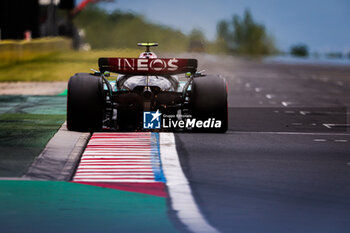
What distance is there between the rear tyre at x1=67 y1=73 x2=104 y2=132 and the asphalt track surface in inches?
Result: 51.7

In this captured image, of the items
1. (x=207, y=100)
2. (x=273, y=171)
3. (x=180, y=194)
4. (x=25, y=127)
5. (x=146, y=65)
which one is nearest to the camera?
(x=180, y=194)

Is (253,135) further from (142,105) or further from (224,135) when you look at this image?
(142,105)

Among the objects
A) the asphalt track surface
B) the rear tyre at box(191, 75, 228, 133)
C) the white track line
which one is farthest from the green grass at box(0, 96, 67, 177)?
the rear tyre at box(191, 75, 228, 133)

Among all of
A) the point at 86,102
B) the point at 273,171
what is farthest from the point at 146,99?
the point at 273,171

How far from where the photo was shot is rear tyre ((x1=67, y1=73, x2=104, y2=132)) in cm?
1302

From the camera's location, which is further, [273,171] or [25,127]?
[25,127]

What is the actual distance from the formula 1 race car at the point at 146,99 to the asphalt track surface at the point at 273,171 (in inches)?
11.6

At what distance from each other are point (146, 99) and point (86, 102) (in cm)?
91

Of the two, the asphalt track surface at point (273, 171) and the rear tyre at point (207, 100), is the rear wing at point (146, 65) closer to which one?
the rear tyre at point (207, 100)

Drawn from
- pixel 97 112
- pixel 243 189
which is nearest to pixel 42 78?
pixel 97 112

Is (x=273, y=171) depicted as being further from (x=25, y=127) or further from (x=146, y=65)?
(x=25, y=127)

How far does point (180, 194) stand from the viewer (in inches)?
340

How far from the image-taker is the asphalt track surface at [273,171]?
7594 mm

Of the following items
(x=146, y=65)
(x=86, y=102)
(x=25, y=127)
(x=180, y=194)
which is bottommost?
(x=180, y=194)
